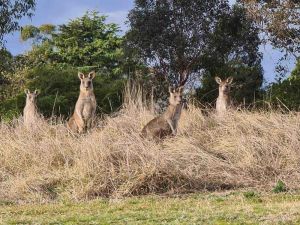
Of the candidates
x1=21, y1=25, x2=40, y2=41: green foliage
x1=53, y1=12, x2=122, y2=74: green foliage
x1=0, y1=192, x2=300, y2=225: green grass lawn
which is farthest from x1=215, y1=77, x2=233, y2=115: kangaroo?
x1=21, y1=25, x2=40, y2=41: green foliage

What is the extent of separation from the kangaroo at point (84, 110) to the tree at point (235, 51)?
1078 centimetres

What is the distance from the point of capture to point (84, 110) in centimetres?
1933

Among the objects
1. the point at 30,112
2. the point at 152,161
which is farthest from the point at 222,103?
the point at 152,161

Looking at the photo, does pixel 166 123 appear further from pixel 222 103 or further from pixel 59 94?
pixel 59 94

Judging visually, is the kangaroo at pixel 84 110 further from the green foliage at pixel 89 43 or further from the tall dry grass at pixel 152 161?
the green foliage at pixel 89 43

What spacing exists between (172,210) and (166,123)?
592 cm

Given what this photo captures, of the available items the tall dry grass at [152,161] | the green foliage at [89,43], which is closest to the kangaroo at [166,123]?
the tall dry grass at [152,161]

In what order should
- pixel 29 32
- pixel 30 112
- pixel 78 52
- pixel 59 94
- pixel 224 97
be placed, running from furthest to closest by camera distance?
pixel 29 32 → pixel 78 52 → pixel 59 94 → pixel 224 97 → pixel 30 112

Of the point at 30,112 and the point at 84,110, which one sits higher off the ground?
the point at 84,110

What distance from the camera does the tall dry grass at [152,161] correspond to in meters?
12.0

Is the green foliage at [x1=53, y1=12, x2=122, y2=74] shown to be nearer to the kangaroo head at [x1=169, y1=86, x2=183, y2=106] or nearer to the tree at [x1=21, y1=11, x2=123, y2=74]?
the tree at [x1=21, y1=11, x2=123, y2=74]

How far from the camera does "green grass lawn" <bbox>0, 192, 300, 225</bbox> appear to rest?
848 centimetres

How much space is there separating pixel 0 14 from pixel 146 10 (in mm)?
8919

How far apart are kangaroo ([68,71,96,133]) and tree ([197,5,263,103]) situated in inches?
424
